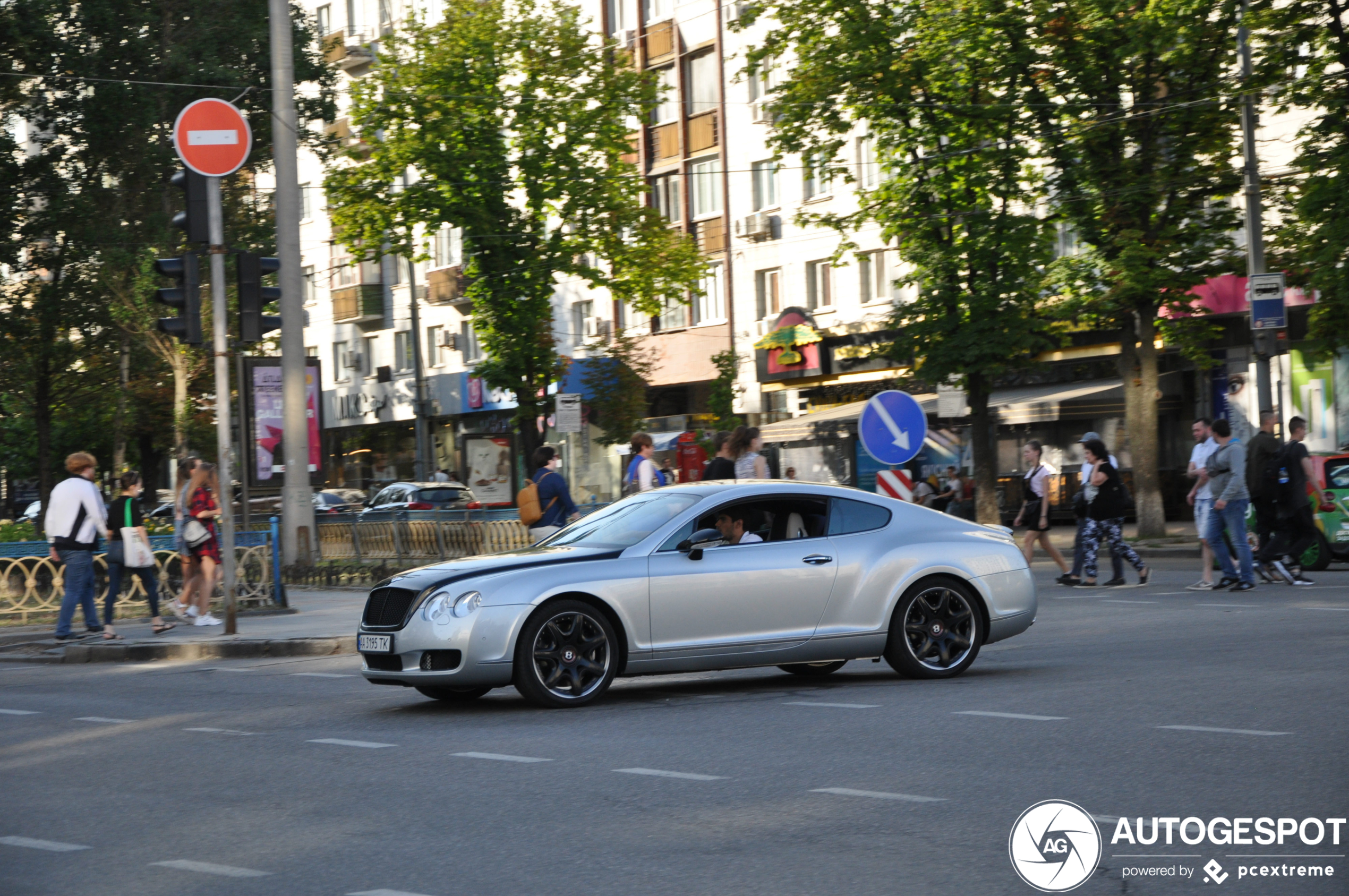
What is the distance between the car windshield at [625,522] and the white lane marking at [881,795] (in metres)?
3.78

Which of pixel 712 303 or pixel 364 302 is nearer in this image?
pixel 712 303

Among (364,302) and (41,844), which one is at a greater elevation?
(364,302)

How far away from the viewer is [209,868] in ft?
20.9

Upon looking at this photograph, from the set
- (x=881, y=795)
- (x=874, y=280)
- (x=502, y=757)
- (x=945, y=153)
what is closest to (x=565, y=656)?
(x=502, y=757)

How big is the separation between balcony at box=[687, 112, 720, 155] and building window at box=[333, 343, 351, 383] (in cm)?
2026

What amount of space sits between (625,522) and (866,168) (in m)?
34.8

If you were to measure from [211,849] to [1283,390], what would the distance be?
103 feet

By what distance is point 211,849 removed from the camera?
22.1 feet

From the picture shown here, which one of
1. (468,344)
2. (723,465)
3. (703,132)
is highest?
(703,132)

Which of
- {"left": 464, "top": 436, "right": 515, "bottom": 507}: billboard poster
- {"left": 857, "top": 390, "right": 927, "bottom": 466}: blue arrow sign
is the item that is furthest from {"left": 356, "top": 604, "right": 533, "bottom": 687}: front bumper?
{"left": 464, "top": 436, "right": 515, "bottom": 507}: billboard poster

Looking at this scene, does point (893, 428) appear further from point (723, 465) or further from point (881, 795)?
point (881, 795)

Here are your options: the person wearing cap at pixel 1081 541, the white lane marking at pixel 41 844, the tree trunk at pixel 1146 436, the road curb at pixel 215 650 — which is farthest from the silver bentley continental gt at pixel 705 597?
the tree trunk at pixel 1146 436

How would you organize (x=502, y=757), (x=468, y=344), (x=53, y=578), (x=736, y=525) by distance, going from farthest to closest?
(x=468, y=344), (x=53, y=578), (x=736, y=525), (x=502, y=757)

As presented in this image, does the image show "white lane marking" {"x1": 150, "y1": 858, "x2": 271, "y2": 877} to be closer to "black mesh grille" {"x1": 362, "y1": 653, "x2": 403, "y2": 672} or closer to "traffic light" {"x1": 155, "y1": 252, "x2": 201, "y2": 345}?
"black mesh grille" {"x1": 362, "y1": 653, "x2": 403, "y2": 672}
